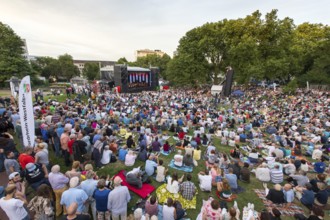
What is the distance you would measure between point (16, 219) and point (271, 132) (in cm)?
1448

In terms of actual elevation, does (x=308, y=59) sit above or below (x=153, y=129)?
above

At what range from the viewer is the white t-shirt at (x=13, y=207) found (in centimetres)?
331

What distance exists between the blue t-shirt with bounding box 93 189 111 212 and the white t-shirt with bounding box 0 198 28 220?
1.36m

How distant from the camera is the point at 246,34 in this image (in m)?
28.2

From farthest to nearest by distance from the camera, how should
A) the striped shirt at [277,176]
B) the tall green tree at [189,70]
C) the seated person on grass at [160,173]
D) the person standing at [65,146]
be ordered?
the tall green tree at [189,70] < the striped shirt at [277,176] < the person standing at [65,146] < the seated person on grass at [160,173]

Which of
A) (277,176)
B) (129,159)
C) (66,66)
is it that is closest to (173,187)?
(129,159)

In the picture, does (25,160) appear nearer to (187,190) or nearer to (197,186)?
(187,190)

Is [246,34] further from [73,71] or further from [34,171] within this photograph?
[73,71]

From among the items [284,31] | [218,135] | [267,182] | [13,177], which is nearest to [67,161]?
[13,177]

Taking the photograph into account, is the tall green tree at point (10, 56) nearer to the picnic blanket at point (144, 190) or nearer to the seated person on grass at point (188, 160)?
the picnic blanket at point (144, 190)

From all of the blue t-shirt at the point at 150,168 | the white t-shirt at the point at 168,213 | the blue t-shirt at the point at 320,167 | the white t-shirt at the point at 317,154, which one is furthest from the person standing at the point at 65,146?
the white t-shirt at the point at 317,154

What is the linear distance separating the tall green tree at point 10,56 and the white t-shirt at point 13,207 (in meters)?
35.6

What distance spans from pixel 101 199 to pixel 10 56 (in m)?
38.8

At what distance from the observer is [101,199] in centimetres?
405
